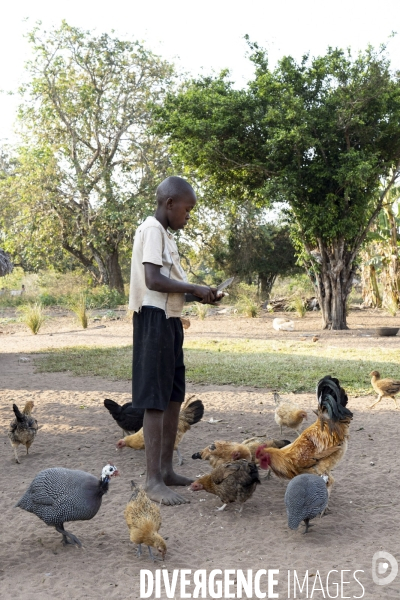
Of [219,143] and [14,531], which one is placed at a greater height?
[219,143]

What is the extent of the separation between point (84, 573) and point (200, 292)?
1.97 meters

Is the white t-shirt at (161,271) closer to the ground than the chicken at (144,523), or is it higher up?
higher up

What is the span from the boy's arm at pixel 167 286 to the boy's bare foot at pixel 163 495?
1.46 m

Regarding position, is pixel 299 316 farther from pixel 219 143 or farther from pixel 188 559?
pixel 188 559

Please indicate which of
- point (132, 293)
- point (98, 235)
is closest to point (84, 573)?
point (132, 293)

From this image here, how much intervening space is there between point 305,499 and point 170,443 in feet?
4.34

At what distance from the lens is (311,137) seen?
51.7 ft

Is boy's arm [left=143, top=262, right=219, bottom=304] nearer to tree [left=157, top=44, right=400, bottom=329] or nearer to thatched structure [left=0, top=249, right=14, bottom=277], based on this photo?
thatched structure [left=0, top=249, right=14, bottom=277]

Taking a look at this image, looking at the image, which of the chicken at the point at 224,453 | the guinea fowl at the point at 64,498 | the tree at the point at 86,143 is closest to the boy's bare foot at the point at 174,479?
the chicken at the point at 224,453

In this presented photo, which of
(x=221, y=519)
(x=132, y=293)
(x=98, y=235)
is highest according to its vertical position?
(x=98, y=235)

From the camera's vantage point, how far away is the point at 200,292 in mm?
4500

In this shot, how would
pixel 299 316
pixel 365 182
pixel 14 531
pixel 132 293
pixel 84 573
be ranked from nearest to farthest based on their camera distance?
pixel 84 573 → pixel 14 531 → pixel 132 293 → pixel 365 182 → pixel 299 316

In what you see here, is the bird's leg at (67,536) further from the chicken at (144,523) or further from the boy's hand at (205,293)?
the boy's hand at (205,293)

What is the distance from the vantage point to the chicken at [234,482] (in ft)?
15.2
